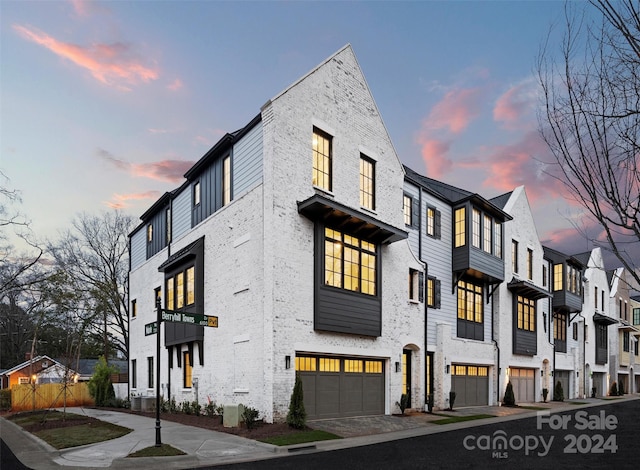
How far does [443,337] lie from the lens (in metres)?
26.7

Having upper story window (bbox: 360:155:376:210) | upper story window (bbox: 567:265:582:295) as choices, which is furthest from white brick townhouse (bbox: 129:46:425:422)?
upper story window (bbox: 567:265:582:295)

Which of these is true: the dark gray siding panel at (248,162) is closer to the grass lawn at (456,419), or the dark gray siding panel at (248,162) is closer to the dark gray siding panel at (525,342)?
the grass lawn at (456,419)

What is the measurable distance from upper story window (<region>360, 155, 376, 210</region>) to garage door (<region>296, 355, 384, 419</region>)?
21.2ft

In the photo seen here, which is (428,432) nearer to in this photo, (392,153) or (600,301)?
(392,153)

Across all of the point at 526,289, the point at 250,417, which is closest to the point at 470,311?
the point at 526,289

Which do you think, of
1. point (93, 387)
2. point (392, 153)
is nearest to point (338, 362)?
point (392, 153)

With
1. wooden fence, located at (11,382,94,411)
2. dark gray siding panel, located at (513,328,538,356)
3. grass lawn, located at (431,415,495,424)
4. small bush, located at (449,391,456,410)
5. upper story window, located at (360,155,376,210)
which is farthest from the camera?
dark gray siding panel, located at (513,328,538,356)

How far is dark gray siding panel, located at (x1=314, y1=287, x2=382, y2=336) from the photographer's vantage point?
19.7 metres

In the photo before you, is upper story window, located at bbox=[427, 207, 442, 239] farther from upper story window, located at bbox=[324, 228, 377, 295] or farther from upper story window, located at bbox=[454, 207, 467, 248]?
upper story window, located at bbox=[324, 228, 377, 295]

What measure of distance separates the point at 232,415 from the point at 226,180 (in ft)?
31.3

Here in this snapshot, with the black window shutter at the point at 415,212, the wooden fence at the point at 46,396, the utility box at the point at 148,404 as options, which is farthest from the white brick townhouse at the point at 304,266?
the wooden fence at the point at 46,396

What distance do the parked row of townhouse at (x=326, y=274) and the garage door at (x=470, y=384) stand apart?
0.11 metres

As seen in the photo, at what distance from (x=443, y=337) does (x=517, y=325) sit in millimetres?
9539

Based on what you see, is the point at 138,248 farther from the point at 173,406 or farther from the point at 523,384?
the point at 523,384
